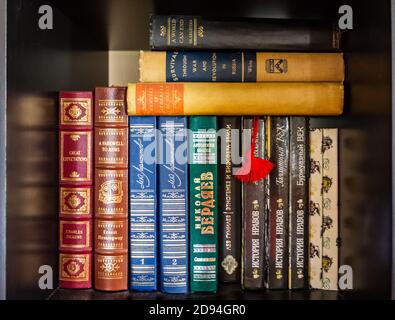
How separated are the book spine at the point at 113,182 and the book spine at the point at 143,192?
0.04 feet

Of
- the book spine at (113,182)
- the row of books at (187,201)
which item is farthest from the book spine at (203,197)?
the book spine at (113,182)

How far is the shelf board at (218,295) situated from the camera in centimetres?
85

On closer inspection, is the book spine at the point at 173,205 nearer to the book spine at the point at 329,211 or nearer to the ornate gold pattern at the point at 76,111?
the ornate gold pattern at the point at 76,111

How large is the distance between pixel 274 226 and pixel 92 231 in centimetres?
33

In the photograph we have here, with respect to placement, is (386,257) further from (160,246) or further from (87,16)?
(87,16)

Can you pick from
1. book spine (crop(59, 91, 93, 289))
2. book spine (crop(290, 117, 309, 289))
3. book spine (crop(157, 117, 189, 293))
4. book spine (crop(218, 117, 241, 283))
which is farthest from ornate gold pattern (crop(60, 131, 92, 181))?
book spine (crop(290, 117, 309, 289))

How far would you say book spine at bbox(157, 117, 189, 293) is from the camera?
0.87 meters

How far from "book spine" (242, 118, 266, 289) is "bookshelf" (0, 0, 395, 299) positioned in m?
0.03

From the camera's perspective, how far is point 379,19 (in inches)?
28.2

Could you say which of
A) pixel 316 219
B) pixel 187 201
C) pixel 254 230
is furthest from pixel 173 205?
pixel 316 219

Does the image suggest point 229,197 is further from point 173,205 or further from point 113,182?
point 113,182
